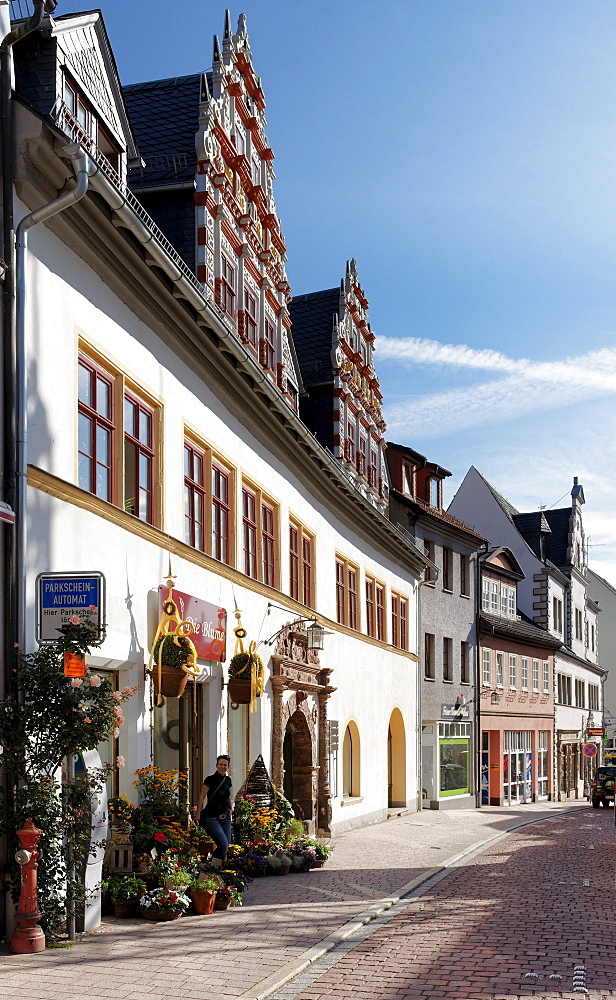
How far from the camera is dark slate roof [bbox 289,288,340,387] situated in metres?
30.4

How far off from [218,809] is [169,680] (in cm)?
199

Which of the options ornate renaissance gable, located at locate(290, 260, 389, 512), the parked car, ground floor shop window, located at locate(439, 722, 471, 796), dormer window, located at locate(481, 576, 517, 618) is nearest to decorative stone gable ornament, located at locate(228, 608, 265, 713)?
ornate renaissance gable, located at locate(290, 260, 389, 512)

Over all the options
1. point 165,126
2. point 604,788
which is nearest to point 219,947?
point 165,126

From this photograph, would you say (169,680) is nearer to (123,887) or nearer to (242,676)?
(123,887)

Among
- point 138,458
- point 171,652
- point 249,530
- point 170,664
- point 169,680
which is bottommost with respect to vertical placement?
point 169,680

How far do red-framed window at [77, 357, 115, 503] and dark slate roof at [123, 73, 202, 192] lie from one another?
6652mm

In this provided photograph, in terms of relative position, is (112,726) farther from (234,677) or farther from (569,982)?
(234,677)

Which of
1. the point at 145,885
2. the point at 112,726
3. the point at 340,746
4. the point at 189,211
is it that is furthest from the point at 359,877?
the point at 189,211

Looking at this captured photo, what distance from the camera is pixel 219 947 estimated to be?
1070cm

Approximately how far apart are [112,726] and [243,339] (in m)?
11.3

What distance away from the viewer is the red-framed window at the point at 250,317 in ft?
69.6

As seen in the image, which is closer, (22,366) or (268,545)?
(22,366)

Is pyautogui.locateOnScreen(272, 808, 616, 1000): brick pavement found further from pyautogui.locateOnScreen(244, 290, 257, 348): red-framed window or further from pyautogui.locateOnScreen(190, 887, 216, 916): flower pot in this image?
pyautogui.locateOnScreen(244, 290, 257, 348): red-framed window

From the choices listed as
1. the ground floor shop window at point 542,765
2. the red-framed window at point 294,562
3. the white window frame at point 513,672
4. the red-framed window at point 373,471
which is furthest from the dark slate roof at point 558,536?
the red-framed window at point 294,562
